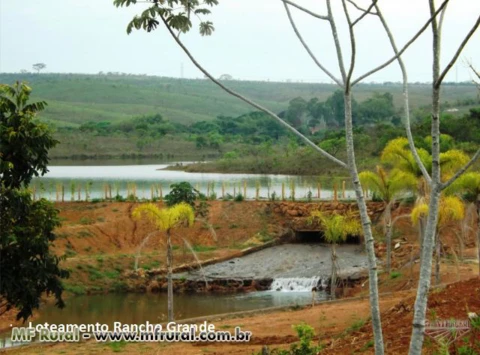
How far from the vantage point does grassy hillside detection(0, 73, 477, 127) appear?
11306 centimetres

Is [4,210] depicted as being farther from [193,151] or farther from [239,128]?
[239,128]

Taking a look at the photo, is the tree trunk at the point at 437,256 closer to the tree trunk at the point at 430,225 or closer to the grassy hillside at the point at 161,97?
the tree trunk at the point at 430,225

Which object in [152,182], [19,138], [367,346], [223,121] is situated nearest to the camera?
[367,346]

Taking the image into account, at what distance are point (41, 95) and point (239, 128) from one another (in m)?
51.8

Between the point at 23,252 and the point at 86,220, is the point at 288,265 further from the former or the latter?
the point at 23,252

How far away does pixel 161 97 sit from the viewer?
13838cm

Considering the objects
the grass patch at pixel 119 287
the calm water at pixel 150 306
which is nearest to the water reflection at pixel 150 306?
the calm water at pixel 150 306

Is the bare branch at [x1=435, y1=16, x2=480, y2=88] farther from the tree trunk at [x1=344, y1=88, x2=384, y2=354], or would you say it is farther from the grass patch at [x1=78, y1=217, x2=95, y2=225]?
the grass patch at [x1=78, y1=217, x2=95, y2=225]

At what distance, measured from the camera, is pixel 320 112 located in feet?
322

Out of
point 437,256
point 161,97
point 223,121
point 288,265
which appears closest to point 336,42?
point 437,256

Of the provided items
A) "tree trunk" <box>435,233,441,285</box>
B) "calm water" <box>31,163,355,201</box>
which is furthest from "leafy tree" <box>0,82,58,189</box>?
"calm water" <box>31,163,355,201</box>

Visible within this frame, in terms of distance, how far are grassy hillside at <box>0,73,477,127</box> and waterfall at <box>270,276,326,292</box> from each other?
247 feet

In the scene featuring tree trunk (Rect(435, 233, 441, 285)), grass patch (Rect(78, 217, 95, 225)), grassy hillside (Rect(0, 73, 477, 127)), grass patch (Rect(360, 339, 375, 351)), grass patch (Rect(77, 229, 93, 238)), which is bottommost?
grass patch (Rect(77, 229, 93, 238))

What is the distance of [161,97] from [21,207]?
412ft
